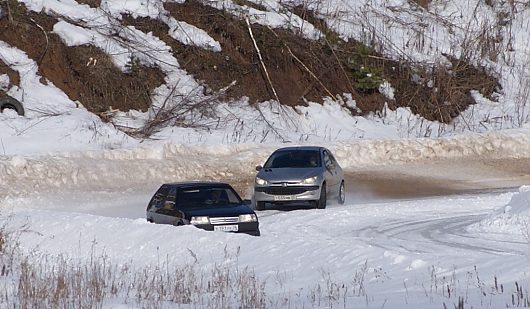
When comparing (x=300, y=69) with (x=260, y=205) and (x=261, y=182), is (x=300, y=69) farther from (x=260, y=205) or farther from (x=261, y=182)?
(x=260, y=205)

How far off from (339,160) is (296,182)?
11.2 m

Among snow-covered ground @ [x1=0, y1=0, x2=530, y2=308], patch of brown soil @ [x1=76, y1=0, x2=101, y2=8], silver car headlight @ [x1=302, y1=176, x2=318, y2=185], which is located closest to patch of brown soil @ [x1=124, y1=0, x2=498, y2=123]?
snow-covered ground @ [x1=0, y1=0, x2=530, y2=308]

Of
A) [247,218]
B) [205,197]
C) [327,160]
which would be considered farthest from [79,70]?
[247,218]

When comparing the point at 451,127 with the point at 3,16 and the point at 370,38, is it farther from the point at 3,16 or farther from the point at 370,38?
the point at 3,16

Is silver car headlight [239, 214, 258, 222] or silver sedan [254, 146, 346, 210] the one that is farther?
silver sedan [254, 146, 346, 210]

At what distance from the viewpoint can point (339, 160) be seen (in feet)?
115

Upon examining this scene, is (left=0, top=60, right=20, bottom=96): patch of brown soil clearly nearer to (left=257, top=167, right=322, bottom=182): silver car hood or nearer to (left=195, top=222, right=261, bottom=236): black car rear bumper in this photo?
(left=257, top=167, right=322, bottom=182): silver car hood

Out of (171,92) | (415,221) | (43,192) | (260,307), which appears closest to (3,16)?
(171,92)

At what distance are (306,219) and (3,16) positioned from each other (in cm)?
1914

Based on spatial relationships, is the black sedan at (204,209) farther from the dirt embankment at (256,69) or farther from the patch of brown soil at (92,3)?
the patch of brown soil at (92,3)

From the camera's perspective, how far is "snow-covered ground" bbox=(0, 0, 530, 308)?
510 inches

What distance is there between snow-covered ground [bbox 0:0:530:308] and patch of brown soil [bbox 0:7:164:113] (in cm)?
52

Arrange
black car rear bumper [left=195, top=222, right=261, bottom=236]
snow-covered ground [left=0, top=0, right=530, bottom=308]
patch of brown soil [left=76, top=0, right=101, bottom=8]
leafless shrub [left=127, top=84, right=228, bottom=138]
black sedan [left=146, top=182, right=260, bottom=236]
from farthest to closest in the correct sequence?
1. patch of brown soil [left=76, top=0, right=101, bottom=8]
2. leafless shrub [left=127, top=84, right=228, bottom=138]
3. black sedan [left=146, top=182, right=260, bottom=236]
4. black car rear bumper [left=195, top=222, right=261, bottom=236]
5. snow-covered ground [left=0, top=0, right=530, bottom=308]

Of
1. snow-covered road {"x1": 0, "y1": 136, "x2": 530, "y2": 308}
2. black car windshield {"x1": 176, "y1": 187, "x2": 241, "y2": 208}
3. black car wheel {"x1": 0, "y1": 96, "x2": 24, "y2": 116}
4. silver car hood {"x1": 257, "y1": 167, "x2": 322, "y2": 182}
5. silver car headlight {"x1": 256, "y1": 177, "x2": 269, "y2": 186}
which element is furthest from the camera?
black car wheel {"x1": 0, "y1": 96, "x2": 24, "y2": 116}
